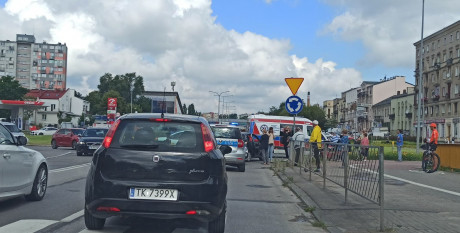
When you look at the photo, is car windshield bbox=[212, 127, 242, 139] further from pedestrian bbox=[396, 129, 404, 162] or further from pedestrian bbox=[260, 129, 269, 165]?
pedestrian bbox=[396, 129, 404, 162]

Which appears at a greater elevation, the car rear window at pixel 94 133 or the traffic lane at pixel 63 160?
the car rear window at pixel 94 133

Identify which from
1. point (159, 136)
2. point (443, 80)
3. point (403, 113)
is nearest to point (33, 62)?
point (403, 113)

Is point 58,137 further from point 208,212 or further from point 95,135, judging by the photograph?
point 208,212

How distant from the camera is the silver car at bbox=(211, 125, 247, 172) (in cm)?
1845

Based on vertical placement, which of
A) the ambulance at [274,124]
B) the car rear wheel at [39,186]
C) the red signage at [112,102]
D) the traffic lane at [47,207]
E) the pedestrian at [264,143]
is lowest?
the traffic lane at [47,207]

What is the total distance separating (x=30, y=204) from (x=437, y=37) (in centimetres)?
8356

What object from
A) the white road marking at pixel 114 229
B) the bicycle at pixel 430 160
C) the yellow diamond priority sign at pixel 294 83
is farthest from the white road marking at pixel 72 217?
the bicycle at pixel 430 160

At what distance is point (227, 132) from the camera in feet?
63.4

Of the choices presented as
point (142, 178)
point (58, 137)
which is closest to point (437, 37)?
point (58, 137)

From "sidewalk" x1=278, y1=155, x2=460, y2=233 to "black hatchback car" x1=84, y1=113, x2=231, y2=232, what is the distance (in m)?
2.26

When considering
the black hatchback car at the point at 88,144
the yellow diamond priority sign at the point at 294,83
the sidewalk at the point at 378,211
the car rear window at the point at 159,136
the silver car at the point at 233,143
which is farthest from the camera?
the black hatchback car at the point at 88,144

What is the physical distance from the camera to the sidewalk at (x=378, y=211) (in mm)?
7754

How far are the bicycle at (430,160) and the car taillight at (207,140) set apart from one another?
47.5 feet

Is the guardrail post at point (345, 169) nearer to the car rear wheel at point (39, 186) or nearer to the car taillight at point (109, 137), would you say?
the car taillight at point (109, 137)
